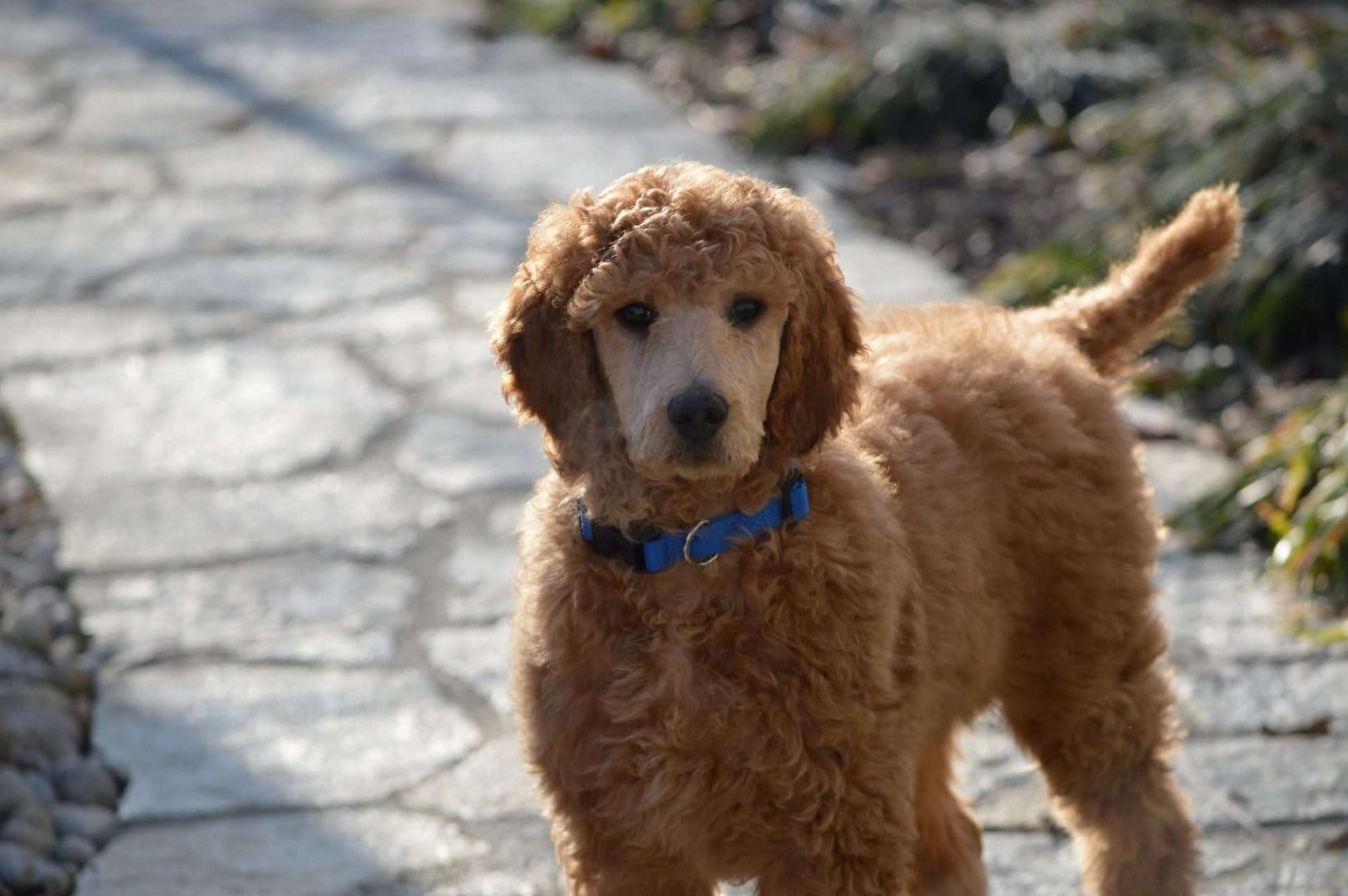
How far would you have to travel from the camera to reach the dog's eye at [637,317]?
2.76 meters

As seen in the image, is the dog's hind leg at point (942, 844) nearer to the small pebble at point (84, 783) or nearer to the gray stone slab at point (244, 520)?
the small pebble at point (84, 783)

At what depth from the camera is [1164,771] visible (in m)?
3.44

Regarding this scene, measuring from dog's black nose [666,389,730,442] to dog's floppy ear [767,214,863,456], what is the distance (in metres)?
0.21

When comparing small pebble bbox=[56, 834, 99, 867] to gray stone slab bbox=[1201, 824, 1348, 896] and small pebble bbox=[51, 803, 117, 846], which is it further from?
gray stone slab bbox=[1201, 824, 1348, 896]

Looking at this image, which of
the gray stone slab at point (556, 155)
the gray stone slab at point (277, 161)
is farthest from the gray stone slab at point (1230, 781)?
the gray stone slab at point (277, 161)

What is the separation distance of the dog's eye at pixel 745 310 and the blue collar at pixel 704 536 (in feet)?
0.85

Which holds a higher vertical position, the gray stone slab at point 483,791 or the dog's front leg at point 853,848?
the dog's front leg at point 853,848

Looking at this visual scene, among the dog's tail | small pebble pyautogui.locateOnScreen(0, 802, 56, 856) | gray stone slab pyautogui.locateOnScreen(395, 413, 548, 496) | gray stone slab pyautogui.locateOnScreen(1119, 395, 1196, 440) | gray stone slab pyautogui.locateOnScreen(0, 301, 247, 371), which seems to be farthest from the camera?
gray stone slab pyautogui.locateOnScreen(0, 301, 247, 371)

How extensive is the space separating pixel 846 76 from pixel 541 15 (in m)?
3.04

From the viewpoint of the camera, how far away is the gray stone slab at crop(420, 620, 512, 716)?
14.3ft

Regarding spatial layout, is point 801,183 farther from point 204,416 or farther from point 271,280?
point 204,416

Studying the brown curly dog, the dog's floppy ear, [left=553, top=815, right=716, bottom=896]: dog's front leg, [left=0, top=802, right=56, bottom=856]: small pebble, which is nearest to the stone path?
[left=0, top=802, right=56, bottom=856]: small pebble

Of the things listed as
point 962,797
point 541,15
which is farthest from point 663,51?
point 962,797

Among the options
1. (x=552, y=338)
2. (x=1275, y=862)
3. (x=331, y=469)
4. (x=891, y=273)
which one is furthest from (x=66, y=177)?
(x=1275, y=862)
